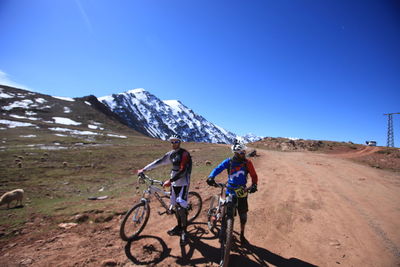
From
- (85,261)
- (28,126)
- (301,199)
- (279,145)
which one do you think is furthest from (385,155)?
(28,126)

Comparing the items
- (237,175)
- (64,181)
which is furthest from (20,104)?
(237,175)

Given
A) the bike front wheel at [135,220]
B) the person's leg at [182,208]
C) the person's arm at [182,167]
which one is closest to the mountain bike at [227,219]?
the person's leg at [182,208]

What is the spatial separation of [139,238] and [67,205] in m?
6.73

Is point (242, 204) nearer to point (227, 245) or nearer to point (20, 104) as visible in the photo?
point (227, 245)

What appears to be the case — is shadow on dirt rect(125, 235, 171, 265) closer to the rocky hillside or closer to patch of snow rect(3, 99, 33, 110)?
the rocky hillside

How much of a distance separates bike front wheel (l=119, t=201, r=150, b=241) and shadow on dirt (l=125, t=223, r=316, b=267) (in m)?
0.25

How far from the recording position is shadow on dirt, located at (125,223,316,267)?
5.59m

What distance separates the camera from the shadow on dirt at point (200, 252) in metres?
5.59

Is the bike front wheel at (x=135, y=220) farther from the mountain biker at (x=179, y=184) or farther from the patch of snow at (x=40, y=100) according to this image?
the patch of snow at (x=40, y=100)

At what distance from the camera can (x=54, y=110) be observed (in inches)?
3927

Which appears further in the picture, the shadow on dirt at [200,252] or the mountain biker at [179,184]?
the mountain biker at [179,184]

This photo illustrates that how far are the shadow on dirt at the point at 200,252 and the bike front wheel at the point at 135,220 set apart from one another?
0.81 feet

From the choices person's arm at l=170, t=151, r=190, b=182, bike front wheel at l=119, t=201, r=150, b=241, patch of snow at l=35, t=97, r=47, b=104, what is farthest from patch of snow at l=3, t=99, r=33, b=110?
person's arm at l=170, t=151, r=190, b=182

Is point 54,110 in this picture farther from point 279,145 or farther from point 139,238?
point 139,238
